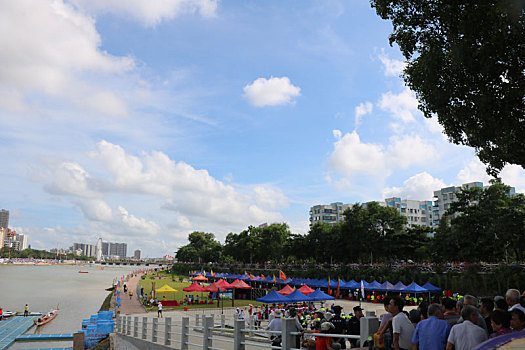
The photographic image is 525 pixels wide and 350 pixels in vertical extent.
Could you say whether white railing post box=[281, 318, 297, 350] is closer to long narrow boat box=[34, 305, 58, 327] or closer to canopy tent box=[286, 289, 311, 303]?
canopy tent box=[286, 289, 311, 303]

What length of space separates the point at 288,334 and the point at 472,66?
9944mm

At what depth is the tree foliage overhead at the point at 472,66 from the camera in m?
11.1

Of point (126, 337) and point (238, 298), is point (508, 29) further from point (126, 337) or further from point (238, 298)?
point (238, 298)

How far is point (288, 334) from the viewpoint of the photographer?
24.0ft

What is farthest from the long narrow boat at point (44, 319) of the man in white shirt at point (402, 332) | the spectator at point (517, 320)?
the spectator at point (517, 320)

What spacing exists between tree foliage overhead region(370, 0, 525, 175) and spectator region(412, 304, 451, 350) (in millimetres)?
8807

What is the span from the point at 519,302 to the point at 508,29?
860 centimetres

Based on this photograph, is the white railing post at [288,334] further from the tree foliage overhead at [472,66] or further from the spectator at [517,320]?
the tree foliage overhead at [472,66]

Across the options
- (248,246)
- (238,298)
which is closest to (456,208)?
(238,298)

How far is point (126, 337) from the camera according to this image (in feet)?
63.6

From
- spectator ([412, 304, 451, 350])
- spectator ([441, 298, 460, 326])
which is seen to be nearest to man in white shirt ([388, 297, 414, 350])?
spectator ([412, 304, 451, 350])

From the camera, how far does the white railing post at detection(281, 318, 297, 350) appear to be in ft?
23.9

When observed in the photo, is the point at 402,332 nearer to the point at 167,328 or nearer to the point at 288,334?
the point at 288,334

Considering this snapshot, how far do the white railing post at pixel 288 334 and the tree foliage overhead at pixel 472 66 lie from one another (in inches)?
366
